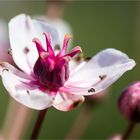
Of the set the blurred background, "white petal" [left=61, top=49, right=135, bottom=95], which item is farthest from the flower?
the blurred background

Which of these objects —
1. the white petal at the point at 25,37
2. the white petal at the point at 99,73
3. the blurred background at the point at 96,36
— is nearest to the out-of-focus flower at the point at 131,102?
the white petal at the point at 99,73

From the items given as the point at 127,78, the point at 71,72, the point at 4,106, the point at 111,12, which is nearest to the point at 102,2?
the point at 111,12

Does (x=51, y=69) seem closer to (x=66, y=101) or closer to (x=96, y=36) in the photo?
A: (x=66, y=101)

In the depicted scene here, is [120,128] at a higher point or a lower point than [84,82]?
lower

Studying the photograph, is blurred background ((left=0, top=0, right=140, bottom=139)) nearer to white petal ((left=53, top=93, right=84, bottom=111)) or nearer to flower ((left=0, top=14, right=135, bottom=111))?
flower ((left=0, top=14, right=135, bottom=111))

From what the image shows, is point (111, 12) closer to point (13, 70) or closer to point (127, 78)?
point (127, 78)

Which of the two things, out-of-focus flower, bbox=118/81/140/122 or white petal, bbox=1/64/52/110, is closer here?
white petal, bbox=1/64/52/110

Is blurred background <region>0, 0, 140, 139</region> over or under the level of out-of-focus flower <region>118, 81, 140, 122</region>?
under
